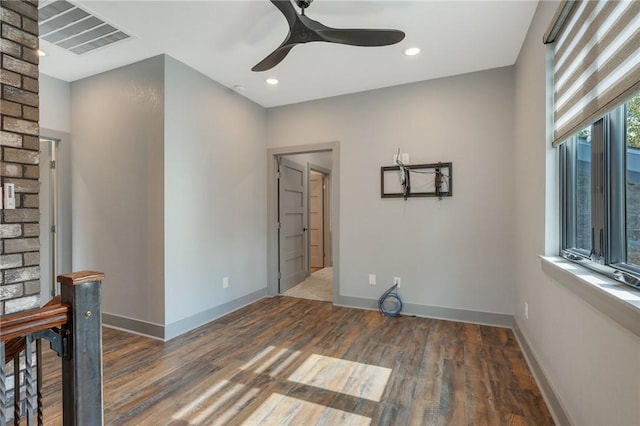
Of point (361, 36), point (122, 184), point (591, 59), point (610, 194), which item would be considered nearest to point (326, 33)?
point (361, 36)

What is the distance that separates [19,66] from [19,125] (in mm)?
356

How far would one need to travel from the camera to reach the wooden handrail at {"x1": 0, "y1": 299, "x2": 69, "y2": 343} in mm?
827

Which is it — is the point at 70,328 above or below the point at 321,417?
above

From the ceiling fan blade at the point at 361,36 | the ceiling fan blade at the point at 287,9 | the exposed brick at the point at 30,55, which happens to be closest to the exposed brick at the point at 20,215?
the exposed brick at the point at 30,55

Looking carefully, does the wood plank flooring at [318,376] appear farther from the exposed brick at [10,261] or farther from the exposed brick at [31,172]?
the exposed brick at [31,172]

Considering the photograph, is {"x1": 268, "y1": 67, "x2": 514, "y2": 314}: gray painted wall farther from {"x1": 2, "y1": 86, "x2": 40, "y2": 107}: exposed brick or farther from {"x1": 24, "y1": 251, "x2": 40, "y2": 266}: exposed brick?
{"x1": 24, "y1": 251, "x2": 40, "y2": 266}: exposed brick

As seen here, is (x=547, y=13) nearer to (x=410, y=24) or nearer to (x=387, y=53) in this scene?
(x=410, y=24)

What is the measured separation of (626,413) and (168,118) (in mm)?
3443

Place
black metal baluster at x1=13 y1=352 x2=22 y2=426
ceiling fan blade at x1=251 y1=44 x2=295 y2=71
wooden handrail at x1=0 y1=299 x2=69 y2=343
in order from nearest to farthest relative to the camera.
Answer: wooden handrail at x1=0 y1=299 x2=69 y2=343 → black metal baluster at x1=13 y1=352 x2=22 y2=426 → ceiling fan blade at x1=251 y1=44 x2=295 y2=71

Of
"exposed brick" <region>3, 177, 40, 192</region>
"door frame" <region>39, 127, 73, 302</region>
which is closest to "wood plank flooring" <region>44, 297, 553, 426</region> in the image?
"door frame" <region>39, 127, 73, 302</region>

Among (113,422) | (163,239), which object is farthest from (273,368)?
(163,239)

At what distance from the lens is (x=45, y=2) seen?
2111 mm

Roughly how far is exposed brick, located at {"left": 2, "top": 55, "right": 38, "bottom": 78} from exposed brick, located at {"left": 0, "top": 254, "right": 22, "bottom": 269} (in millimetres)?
1121

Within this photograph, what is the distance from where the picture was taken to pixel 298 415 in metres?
1.74
